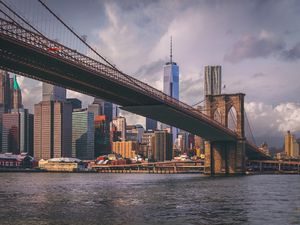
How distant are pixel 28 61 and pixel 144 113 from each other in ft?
117

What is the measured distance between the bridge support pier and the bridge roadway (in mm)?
16934

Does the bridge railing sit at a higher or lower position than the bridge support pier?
higher

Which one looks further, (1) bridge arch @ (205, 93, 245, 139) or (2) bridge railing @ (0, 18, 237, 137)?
(1) bridge arch @ (205, 93, 245, 139)

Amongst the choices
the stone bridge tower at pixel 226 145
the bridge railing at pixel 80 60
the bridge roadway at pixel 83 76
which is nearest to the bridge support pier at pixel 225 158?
the stone bridge tower at pixel 226 145

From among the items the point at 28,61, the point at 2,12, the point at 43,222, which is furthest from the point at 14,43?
the point at 43,222

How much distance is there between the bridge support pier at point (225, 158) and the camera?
11944cm

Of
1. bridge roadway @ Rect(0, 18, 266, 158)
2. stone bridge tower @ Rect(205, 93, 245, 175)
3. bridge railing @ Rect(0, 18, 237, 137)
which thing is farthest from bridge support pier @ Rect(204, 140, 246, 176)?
bridge railing @ Rect(0, 18, 237, 137)

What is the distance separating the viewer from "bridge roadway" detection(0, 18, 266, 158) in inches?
2066

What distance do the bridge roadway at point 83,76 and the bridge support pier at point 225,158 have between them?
16.9m

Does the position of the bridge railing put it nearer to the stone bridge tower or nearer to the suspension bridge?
the suspension bridge

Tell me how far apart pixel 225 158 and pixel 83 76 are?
206 feet

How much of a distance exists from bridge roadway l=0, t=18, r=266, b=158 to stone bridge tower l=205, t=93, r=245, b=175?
17.3 metres

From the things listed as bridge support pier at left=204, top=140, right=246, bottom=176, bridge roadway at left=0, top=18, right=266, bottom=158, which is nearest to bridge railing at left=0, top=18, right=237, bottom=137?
bridge roadway at left=0, top=18, right=266, bottom=158

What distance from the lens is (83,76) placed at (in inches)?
2606
